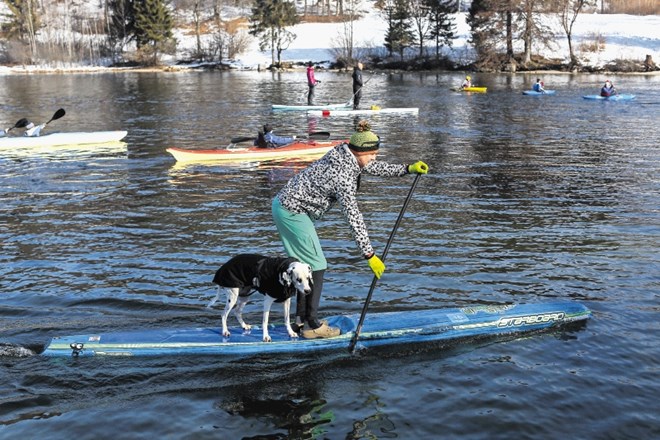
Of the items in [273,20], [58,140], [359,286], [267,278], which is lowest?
[359,286]

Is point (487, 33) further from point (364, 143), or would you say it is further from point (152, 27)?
point (364, 143)

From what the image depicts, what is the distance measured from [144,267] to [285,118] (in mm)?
22357

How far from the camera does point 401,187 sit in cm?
1777

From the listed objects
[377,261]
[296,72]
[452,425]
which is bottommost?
[452,425]

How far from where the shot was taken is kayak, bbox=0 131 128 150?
24.4 meters

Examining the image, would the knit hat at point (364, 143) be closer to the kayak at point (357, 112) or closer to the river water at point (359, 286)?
the river water at point (359, 286)

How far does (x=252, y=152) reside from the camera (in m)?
22.1

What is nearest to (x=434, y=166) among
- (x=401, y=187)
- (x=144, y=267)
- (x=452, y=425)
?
(x=401, y=187)

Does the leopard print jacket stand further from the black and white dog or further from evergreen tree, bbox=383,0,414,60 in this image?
evergreen tree, bbox=383,0,414,60

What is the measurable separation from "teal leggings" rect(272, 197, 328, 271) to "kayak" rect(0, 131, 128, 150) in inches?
772

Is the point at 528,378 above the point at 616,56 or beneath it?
beneath

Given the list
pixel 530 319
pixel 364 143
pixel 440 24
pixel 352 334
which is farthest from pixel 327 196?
pixel 440 24

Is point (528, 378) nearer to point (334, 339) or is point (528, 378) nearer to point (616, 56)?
point (334, 339)

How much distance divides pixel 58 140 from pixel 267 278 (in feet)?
65.4
